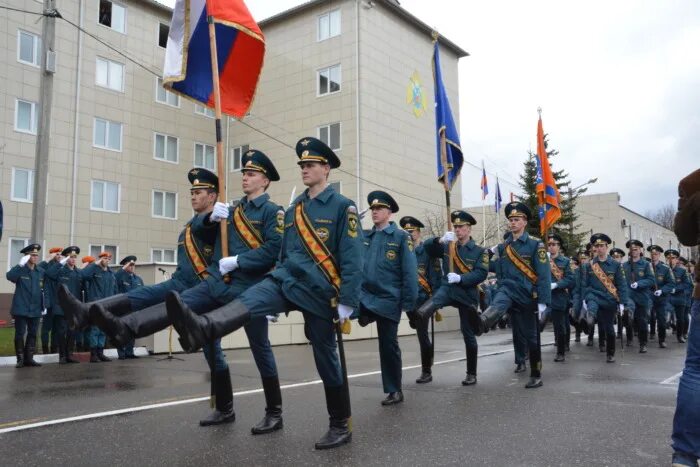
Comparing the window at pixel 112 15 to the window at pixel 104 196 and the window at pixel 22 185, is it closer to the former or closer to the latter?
the window at pixel 104 196

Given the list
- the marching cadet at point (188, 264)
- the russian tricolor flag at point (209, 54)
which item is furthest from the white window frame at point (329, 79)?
the marching cadet at point (188, 264)

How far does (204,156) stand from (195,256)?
2743cm

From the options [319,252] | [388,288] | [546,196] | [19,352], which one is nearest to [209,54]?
[319,252]

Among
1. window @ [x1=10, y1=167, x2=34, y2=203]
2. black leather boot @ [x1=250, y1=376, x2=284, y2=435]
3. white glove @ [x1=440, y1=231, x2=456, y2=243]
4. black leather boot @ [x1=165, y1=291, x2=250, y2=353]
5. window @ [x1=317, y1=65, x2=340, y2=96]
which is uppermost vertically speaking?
window @ [x1=317, y1=65, x2=340, y2=96]

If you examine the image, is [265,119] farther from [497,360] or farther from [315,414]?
[315,414]

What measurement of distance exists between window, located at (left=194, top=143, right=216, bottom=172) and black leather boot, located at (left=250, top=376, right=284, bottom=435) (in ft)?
89.8

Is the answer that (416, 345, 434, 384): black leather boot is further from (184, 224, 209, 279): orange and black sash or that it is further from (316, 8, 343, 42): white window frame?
(316, 8, 343, 42): white window frame

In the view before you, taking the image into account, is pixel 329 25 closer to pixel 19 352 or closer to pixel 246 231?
pixel 19 352

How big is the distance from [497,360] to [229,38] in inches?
295

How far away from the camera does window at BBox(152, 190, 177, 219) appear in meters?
29.8

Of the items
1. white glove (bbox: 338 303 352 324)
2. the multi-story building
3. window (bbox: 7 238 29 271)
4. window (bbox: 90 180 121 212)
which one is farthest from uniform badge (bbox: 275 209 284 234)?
window (bbox: 90 180 121 212)

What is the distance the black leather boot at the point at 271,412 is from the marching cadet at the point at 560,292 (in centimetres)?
714

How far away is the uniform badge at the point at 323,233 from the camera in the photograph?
5.04 meters

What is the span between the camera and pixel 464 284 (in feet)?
26.9
